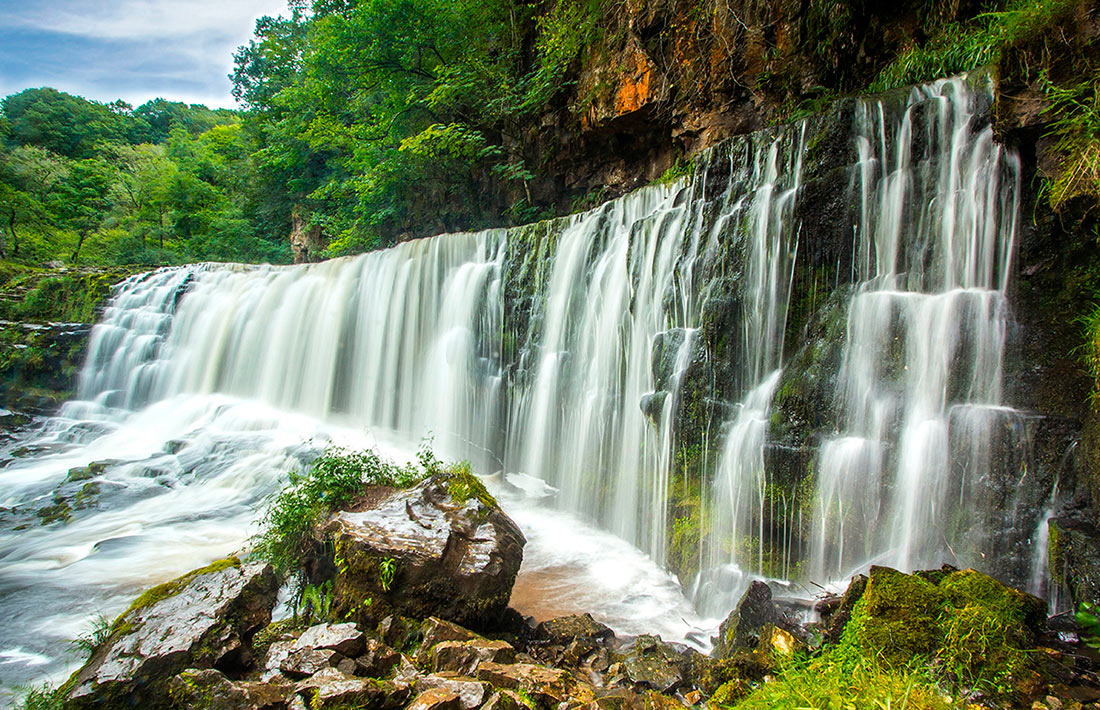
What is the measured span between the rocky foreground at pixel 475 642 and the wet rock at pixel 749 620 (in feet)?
0.05

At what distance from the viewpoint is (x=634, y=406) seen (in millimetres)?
7172

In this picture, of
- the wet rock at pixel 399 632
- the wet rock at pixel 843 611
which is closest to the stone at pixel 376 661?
the wet rock at pixel 399 632

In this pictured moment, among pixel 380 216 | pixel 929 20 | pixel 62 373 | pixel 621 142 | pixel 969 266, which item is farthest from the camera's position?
pixel 380 216

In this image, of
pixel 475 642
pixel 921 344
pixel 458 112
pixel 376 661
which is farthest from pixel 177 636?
pixel 458 112

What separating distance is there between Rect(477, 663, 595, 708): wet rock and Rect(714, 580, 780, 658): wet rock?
1.20 metres

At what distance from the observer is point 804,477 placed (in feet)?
15.8

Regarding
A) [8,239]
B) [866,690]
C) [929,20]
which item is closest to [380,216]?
[929,20]

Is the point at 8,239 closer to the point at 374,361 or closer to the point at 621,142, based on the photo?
the point at 374,361

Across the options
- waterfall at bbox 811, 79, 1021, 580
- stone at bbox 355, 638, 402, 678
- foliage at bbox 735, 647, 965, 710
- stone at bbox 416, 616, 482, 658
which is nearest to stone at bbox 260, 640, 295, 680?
stone at bbox 355, 638, 402, 678

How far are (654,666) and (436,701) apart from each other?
1.68 metres

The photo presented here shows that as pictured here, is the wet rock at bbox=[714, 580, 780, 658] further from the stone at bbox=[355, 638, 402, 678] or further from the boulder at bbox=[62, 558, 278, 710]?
the boulder at bbox=[62, 558, 278, 710]

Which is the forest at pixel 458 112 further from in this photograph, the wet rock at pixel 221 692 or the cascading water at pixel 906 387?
the wet rock at pixel 221 692

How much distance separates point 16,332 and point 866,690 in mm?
19622

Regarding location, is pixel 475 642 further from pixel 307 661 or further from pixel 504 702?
pixel 307 661
